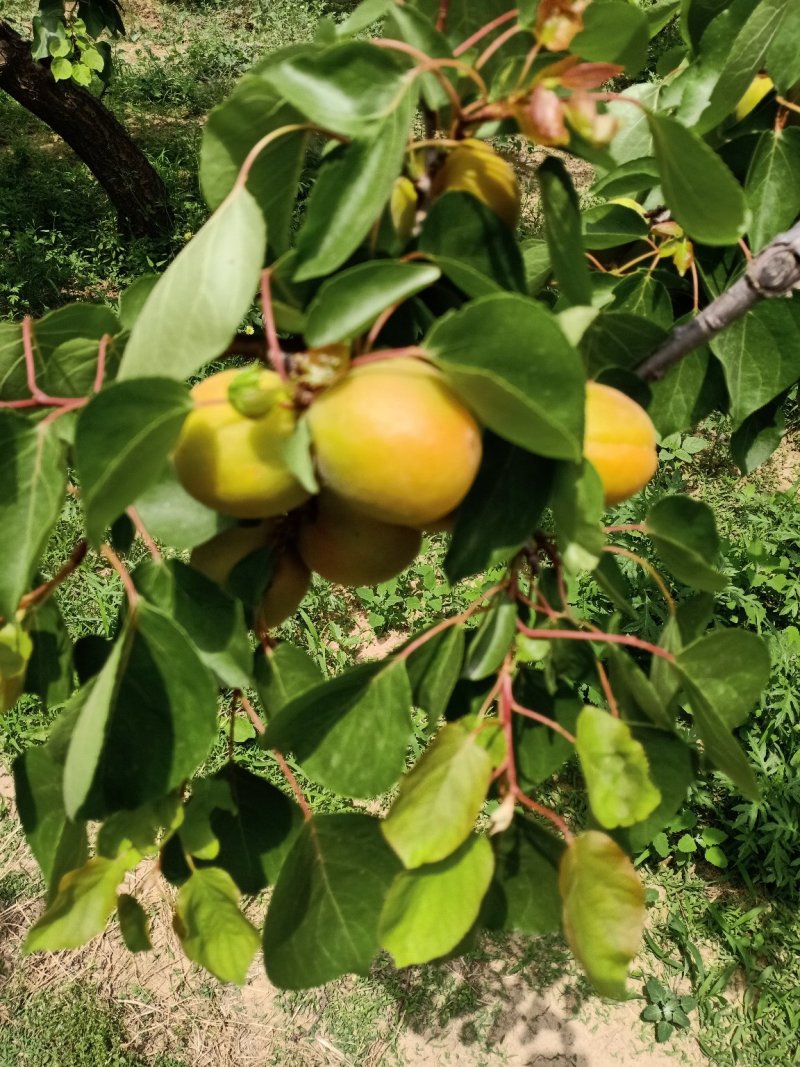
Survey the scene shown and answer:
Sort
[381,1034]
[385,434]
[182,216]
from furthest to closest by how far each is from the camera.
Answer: [182,216] < [381,1034] < [385,434]

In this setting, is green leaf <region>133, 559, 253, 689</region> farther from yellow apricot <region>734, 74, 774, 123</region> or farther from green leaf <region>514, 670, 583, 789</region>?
yellow apricot <region>734, 74, 774, 123</region>

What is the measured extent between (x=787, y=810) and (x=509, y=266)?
1.63 metres


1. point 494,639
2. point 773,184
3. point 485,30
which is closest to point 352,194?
point 485,30

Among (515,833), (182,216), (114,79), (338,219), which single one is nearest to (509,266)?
(338,219)

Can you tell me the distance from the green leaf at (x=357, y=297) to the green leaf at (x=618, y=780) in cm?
29

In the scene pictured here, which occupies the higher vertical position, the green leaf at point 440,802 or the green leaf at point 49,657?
the green leaf at point 49,657

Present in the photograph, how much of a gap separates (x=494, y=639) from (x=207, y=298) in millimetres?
279

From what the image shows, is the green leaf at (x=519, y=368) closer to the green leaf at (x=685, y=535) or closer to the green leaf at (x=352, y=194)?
the green leaf at (x=352, y=194)

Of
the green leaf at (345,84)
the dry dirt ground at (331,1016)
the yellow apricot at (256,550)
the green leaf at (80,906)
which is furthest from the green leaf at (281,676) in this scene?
the dry dirt ground at (331,1016)

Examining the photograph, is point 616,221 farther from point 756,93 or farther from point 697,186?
point 697,186

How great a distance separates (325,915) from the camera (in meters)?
0.62

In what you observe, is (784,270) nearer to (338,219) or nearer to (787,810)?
(338,219)

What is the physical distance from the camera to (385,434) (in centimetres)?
43

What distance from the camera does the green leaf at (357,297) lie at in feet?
1.43
